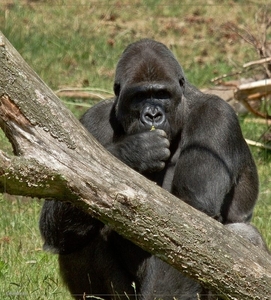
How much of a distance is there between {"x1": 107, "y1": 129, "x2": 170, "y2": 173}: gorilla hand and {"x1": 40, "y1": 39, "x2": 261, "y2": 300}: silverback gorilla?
0.13ft

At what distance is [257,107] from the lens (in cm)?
843

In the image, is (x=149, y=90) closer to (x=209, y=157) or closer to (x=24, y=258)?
(x=209, y=157)

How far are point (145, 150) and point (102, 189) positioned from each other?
0.95m

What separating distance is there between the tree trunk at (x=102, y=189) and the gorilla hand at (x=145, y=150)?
0.75 metres

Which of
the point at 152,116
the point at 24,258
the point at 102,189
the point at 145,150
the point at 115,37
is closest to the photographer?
the point at 102,189

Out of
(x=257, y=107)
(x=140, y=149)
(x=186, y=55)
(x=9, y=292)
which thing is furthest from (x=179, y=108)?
(x=186, y=55)

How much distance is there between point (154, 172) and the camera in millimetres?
4590

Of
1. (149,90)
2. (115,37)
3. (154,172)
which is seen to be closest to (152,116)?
(149,90)

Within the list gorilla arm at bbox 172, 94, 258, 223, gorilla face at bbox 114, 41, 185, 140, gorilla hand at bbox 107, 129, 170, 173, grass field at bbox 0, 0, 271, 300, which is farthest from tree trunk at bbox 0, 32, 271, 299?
grass field at bbox 0, 0, 271, 300

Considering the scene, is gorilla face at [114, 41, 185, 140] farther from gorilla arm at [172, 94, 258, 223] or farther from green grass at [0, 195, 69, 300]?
green grass at [0, 195, 69, 300]

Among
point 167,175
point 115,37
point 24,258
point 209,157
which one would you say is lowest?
point 115,37

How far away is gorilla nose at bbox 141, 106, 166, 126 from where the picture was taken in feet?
14.9

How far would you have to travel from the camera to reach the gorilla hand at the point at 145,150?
430 cm

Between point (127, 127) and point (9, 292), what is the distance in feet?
3.86
